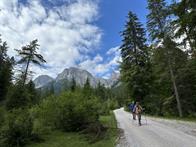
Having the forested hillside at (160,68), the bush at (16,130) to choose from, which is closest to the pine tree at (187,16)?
the forested hillside at (160,68)

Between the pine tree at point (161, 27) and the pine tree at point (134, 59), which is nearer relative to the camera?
the pine tree at point (161, 27)

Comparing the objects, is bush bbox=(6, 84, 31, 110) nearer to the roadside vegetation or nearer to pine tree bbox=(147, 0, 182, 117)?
the roadside vegetation

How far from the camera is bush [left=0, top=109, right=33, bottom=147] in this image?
11148 mm

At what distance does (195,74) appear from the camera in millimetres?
28047

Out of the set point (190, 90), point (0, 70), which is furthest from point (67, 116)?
point (0, 70)

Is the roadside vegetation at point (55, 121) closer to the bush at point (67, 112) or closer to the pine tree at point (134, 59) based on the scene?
the bush at point (67, 112)

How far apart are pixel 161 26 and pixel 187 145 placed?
21.4 meters

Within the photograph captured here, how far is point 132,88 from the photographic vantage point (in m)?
33.4

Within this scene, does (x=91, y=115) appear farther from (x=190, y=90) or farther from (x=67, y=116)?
(x=190, y=90)

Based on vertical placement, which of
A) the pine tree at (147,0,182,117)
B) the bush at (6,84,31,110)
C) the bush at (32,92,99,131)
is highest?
the pine tree at (147,0,182,117)

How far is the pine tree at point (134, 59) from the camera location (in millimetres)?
32991

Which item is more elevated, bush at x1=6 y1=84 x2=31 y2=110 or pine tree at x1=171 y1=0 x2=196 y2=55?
pine tree at x1=171 y1=0 x2=196 y2=55

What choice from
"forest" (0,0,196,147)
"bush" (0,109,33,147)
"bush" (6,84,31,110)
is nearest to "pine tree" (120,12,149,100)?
"forest" (0,0,196,147)

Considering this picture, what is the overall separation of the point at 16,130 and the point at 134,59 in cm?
2591
